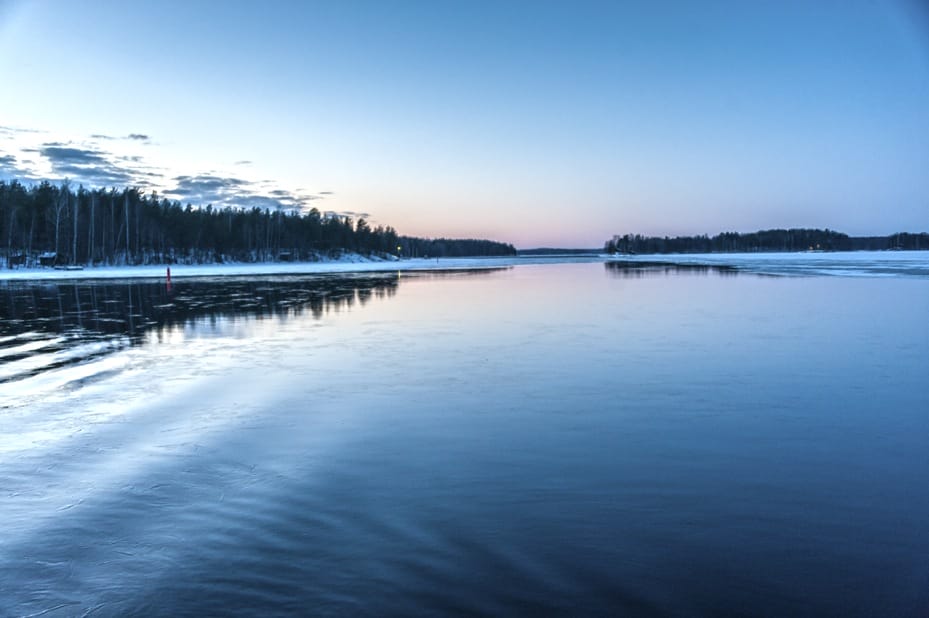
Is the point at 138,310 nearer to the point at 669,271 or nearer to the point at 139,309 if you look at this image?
the point at 139,309

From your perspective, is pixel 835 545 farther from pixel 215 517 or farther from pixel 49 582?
pixel 49 582

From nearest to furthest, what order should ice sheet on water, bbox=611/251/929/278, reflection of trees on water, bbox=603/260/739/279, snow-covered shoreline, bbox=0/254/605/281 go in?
ice sheet on water, bbox=611/251/929/278, reflection of trees on water, bbox=603/260/739/279, snow-covered shoreline, bbox=0/254/605/281

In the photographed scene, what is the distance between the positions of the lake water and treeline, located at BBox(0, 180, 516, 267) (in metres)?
76.3

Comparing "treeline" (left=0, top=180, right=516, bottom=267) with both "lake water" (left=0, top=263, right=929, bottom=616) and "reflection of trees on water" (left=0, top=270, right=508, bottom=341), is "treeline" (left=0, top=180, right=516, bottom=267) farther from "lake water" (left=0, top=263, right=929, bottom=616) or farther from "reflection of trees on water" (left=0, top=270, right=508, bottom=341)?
"lake water" (left=0, top=263, right=929, bottom=616)

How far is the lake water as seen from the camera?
3.68 m

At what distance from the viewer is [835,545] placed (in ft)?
13.7

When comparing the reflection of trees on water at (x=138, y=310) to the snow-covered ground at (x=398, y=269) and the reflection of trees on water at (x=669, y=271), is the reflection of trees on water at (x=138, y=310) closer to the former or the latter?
the reflection of trees on water at (x=669, y=271)

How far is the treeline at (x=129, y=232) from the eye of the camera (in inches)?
2958

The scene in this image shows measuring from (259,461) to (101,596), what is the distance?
2.44 metres

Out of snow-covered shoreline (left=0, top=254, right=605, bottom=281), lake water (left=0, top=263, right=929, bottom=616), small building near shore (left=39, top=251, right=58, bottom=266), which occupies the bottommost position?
lake water (left=0, top=263, right=929, bottom=616)

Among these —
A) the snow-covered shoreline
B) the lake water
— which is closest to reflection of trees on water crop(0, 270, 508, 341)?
the lake water

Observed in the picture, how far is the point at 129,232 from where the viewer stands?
88000 mm

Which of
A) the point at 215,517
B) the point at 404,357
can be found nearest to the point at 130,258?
the point at 404,357

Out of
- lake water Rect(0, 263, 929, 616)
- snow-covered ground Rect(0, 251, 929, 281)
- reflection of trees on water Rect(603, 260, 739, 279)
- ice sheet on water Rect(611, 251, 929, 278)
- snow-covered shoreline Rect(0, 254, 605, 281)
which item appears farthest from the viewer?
snow-covered shoreline Rect(0, 254, 605, 281)
